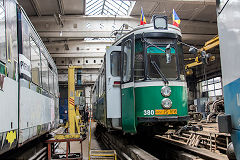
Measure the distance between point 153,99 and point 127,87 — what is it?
0.72 m

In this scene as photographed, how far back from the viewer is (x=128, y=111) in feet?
20.9

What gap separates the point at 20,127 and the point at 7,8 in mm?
1766

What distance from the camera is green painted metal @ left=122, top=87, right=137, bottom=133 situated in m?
6.18

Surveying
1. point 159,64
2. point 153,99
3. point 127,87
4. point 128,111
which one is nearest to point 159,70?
point 159,64

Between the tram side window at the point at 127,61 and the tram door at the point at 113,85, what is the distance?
0.34 metres

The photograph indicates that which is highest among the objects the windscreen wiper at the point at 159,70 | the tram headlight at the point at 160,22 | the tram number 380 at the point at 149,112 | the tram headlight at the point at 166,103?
the tram headlight at the point at 160,22

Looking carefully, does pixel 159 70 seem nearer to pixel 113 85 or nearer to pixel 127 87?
pixel 127 87

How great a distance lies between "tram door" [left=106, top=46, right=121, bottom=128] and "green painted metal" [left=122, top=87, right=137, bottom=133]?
10.8 inches

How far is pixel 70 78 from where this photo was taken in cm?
1052

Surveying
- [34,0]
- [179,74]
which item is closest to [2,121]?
[179,74]

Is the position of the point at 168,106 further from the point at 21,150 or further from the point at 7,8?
the point at 7,8

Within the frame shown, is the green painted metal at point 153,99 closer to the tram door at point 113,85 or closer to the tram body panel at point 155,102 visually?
the tram body panel at point 155,102

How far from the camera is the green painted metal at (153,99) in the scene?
20.2 ft

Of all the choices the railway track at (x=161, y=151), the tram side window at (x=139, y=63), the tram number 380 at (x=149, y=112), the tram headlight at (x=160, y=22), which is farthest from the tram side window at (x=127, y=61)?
the railway track at (x=161, y=151)
